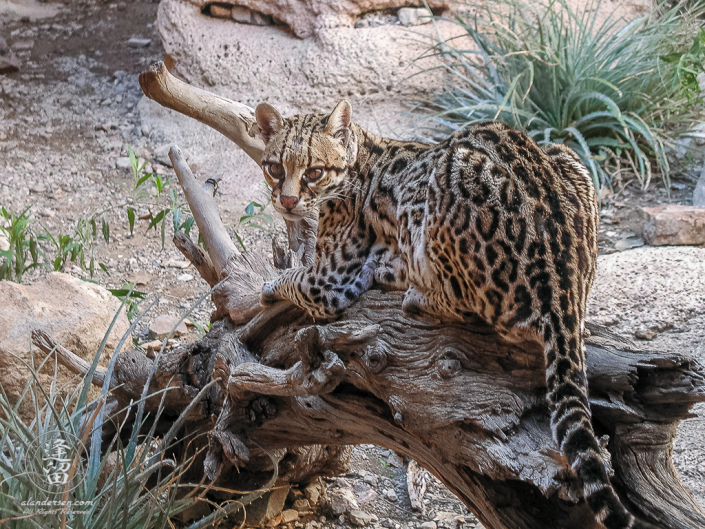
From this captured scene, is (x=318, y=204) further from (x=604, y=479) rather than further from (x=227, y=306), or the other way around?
(x=604, y=479)

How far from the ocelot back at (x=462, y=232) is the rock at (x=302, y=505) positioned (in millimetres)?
1477

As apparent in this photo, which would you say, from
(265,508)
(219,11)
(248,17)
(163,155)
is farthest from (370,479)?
(219,11)

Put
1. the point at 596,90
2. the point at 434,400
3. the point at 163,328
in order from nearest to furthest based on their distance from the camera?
the point at 434,400, the point at 163,328, the point at 596,90

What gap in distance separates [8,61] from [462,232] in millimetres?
9600

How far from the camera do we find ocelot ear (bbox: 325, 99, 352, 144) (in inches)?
127

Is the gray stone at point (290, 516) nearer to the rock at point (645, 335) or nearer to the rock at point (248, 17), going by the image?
the rock at point (645, 335)

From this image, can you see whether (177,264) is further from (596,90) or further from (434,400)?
(596,90)

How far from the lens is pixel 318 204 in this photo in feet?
11.0

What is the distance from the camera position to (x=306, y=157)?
126 inches

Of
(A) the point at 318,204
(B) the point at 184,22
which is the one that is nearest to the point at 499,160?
(A) the point at 318,204

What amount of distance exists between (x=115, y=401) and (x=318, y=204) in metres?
1.83

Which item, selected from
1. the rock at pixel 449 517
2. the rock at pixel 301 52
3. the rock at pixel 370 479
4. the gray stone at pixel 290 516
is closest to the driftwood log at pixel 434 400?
the gray stone at pixel 290 516

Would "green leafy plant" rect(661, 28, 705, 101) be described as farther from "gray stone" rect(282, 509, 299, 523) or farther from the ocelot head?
"gray stone" rect(282, 509, 299, 523)

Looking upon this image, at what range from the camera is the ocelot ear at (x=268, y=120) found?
129 inches
